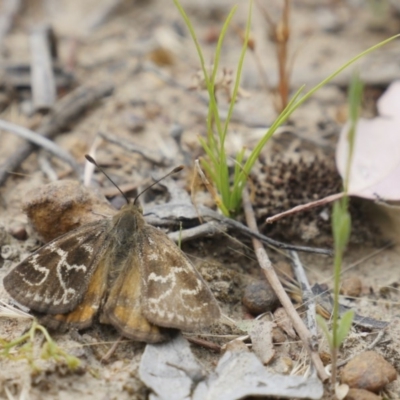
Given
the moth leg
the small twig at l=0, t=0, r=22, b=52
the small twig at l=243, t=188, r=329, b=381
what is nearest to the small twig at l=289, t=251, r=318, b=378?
the small twig at l=243, t=188, r=329, b=381

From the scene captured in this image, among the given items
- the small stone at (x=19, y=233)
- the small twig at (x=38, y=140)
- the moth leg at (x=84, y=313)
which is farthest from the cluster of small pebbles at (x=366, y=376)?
the small twig at (x=38, y=140)

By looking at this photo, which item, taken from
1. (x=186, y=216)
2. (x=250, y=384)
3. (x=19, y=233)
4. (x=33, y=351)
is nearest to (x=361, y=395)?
(x=250, y=384)

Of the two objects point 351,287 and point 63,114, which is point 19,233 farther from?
point 351,287

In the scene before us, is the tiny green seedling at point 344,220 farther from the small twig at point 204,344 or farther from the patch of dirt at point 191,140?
the small twig at point 204,344

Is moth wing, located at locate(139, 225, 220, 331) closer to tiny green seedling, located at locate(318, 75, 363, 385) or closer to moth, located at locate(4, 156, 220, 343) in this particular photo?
moth, located at locate(4, 156, 220, 343)

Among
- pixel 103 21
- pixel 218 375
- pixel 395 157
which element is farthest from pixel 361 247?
pixel 103 21
